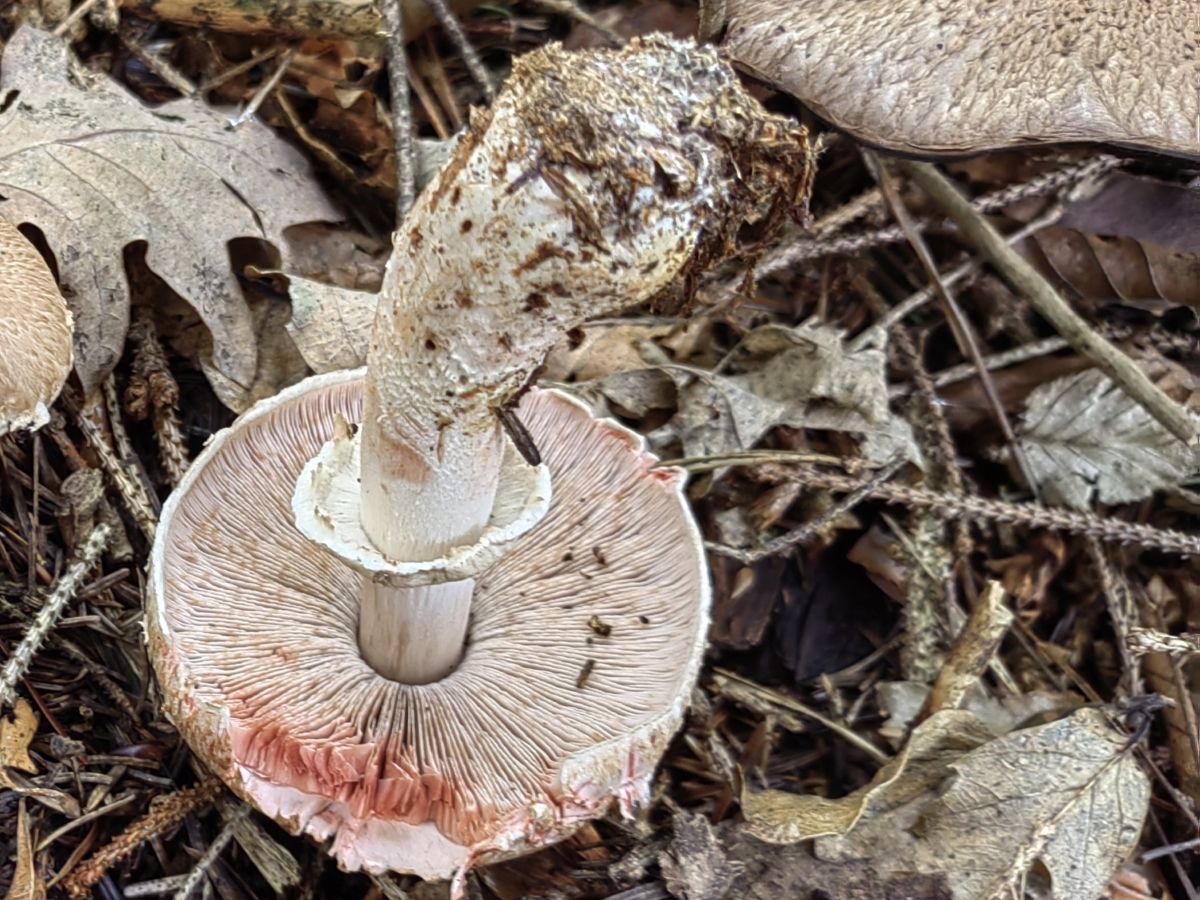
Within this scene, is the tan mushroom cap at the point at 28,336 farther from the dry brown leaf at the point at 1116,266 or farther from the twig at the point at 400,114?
the dry brown leaf at the point at 1116,266

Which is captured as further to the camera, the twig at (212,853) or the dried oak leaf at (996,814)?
the dried oak leaf at (996,814)

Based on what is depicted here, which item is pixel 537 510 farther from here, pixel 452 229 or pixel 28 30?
pixel 28 30

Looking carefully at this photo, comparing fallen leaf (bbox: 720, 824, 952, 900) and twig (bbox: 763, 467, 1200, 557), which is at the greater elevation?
twig (bbox: 763, 467, 1200, 557)

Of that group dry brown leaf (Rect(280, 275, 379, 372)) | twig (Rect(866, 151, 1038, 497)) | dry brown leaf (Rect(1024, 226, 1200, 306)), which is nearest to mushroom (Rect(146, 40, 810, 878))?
dry brown leaf (Rect(280, 275, 379, 372))

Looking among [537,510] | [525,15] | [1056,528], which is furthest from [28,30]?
[1056,528]

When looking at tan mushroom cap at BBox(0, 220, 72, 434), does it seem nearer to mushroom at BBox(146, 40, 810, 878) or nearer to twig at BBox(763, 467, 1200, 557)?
mushroom at BBox(146, 40, 810, 878)

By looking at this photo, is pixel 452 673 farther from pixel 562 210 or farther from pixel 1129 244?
pixel 1129 244

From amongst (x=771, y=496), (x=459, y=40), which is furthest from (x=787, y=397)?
(x=459, y=40)

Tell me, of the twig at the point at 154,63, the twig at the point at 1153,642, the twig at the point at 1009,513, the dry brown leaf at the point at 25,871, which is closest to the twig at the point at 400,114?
the twig at the point at 154,63
